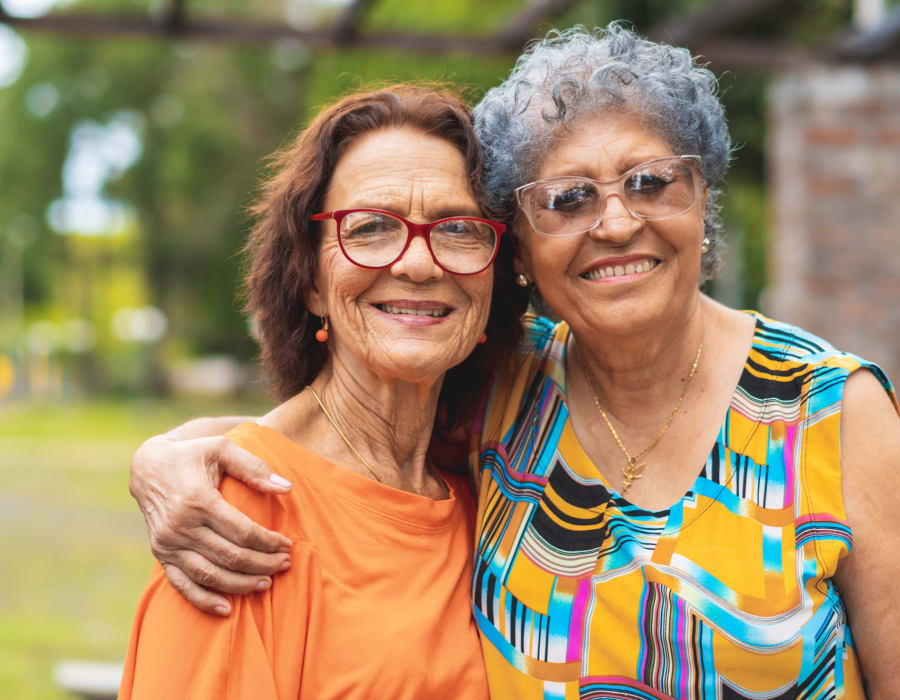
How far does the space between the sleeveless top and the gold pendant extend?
0.14 feet

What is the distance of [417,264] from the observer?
2158mm

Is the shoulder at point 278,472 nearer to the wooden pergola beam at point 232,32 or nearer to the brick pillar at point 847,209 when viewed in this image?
the wooden pergola beam at point 232,32

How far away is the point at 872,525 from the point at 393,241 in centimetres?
120

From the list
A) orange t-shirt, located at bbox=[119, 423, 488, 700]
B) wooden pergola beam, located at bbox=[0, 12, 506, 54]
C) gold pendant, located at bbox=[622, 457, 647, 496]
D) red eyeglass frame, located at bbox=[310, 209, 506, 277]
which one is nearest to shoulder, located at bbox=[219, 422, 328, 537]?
orange t-shirt, located at bbox=[119, 423, 488, 700]

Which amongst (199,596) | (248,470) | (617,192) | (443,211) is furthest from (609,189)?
(199,596)

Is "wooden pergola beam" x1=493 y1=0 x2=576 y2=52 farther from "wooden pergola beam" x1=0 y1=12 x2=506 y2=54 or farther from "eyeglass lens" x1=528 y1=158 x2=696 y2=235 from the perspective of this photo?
"eyeglass lens" x1=528 y1=158 x2=696 y2=235

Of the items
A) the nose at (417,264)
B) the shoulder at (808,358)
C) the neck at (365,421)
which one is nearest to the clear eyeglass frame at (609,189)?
the nose at (417,264)

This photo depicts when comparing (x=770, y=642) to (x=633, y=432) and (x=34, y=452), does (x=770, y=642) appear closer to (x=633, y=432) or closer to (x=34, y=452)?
(x=633, y=432)

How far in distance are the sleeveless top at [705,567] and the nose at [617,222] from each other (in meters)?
0.42

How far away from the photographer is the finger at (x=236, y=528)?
1888 mm

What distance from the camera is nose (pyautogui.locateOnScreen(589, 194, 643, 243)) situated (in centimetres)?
212

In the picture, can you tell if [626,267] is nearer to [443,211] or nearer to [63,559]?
[443,211]

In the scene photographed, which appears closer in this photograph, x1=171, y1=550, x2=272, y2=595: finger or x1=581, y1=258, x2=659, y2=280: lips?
x1=171, y1=550, x2=272, y2=595: finger

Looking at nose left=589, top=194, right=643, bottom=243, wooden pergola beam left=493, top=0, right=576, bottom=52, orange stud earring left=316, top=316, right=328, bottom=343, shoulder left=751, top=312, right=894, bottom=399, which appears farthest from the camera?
wooden pergola beam left=493, top=0, right=576, bottom=52
